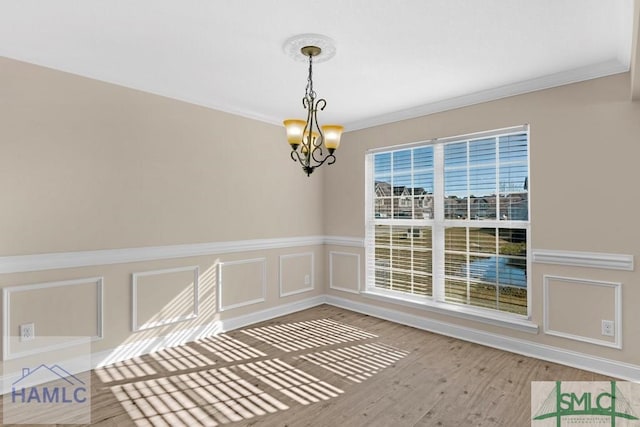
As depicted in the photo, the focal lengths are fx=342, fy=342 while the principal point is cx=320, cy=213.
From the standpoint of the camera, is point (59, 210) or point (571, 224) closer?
point (59, 210)

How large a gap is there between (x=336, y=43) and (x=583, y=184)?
7.91 ft

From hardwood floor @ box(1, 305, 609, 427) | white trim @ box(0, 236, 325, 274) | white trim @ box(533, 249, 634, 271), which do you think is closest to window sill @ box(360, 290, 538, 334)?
hardwood floor @ box(1, 305, 609, 427)

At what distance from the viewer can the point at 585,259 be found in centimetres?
293

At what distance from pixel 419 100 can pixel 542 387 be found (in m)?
2.90

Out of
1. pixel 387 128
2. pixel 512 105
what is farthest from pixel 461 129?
pixel 387 128

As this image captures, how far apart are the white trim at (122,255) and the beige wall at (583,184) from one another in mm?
2732

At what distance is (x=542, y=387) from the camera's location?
104 inches

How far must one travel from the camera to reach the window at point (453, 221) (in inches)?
134

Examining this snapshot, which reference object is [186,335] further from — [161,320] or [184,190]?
[184,190]

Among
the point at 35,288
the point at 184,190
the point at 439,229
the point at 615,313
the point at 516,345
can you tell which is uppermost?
the point at 184,190

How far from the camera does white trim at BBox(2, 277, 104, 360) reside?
2.57 m

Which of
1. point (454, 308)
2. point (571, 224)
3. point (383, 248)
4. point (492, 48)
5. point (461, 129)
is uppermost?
point (492, 48)

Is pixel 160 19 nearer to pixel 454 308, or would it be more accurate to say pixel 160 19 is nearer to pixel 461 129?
pixel 461 129

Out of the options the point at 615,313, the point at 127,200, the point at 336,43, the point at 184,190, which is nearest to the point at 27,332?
the point at 127,200
